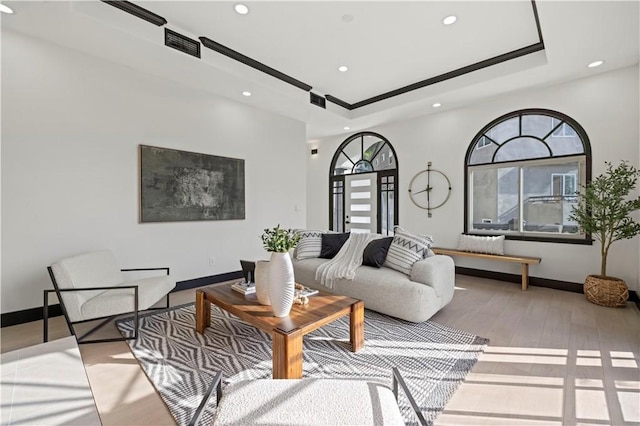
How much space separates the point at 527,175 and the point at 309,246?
348 centimetres

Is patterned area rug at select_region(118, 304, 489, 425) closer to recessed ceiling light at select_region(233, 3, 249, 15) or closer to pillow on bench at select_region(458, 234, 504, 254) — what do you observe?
pillow on bench at select_region(458, 234, 504, 254)

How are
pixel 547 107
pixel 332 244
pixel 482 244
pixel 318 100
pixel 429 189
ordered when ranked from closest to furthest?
pixel 332 244, pixel 547 107, pixel 482 244, pixel 318 100, pixel 429 189

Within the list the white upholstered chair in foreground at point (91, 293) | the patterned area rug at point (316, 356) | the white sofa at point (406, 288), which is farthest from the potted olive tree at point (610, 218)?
the white upholstered chair in foreground at point (91, 293)

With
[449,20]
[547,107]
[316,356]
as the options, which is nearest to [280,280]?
[316,356]

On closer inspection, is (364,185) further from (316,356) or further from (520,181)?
(316,356)

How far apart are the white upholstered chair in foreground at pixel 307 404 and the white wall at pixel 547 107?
418cm

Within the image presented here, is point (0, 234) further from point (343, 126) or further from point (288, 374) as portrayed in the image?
point (343, 126)

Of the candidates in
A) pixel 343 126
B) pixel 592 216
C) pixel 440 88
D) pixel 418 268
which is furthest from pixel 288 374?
pixel 343 126

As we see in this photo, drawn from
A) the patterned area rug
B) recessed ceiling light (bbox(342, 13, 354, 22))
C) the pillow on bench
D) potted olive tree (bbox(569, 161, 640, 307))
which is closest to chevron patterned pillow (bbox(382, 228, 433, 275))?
the patterned area rug

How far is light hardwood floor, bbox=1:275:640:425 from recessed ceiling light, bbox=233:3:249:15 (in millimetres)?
3211

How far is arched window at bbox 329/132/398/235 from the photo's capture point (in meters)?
6.16

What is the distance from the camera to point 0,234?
275 cm

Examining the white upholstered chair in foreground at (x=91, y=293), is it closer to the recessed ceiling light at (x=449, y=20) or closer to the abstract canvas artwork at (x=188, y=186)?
the abstract canvas artwork at (x=188, y=186)

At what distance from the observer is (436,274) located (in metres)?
2.91
